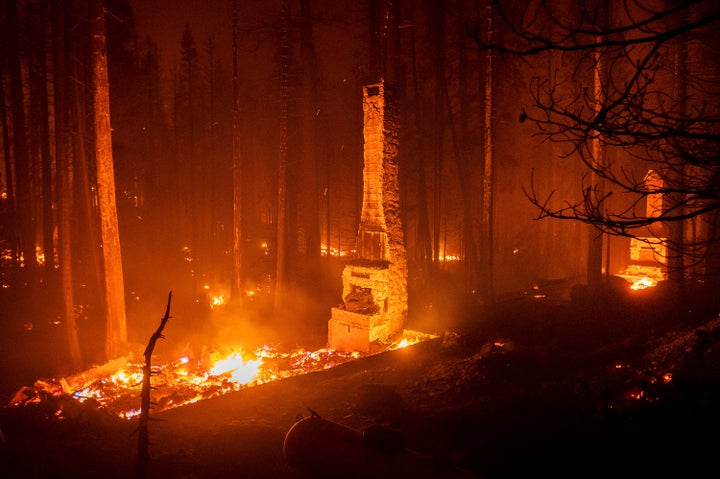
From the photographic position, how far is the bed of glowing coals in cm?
1141

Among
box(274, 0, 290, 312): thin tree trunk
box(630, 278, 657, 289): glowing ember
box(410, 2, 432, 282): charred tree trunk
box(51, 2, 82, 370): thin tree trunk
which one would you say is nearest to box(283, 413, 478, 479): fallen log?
box(51, 2, 82, 370): thin tree trunk

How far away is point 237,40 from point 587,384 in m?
17.7

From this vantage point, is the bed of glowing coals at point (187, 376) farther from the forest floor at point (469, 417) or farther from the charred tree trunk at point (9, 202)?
the charred tree trunk at point (9, 202)

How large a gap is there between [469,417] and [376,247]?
6.80 meters

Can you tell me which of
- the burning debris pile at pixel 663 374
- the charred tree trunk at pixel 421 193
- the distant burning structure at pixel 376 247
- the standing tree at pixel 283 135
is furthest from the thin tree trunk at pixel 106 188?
the charred tree trunk at pixel 421 193

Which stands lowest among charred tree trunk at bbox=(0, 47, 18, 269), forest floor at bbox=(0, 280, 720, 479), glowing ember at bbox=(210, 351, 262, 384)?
glowing ember at bbox=(210, 351, 262, 384)

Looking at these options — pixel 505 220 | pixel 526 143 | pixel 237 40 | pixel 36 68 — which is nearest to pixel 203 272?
pixel 36 68

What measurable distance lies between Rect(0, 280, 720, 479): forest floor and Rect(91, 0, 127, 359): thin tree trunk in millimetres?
3123

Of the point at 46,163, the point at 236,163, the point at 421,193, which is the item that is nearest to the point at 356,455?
the point at 236,163

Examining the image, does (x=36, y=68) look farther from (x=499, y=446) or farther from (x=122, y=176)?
(x=499, y=446)

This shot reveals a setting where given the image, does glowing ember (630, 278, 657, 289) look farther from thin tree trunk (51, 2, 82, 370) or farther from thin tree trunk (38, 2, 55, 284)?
thin tree trunk (38, 2, 55, 284)

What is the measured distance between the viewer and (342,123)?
3519 centimetres

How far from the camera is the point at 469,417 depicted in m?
8.74

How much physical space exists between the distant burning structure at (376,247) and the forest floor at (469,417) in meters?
1.40
